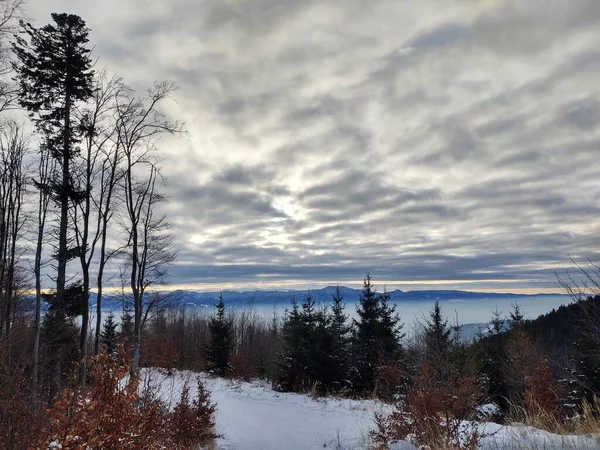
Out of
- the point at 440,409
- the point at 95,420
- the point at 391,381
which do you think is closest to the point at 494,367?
the point at 391,381

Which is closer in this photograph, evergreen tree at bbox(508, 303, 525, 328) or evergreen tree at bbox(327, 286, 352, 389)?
evergreen tree at bbox(327, 286, 352, 389)

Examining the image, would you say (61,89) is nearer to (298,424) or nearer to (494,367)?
(298,424)

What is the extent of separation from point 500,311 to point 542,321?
41369mm

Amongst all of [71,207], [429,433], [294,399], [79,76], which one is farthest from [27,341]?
[429,433]

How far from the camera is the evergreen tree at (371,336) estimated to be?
21984mm

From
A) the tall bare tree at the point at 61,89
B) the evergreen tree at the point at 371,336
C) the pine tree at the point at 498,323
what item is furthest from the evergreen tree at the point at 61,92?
the pine tree at the point at 498,323

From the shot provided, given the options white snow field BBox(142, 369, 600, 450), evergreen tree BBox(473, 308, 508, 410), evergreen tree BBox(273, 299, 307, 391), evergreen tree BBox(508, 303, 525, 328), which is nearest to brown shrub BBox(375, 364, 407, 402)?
white snow field BBox(142, 369, 600, 450)

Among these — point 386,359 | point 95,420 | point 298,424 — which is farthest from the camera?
point 386,359

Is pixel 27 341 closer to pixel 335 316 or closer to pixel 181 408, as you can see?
pixel 181 408

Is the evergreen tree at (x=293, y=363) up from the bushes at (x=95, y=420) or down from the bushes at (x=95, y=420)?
down

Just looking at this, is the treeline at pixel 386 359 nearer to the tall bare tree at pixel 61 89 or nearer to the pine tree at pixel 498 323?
the pine tree at pixel 498 323

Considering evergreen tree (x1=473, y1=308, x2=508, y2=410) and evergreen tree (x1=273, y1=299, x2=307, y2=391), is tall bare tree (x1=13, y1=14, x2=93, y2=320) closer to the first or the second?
evergreen tree (x1=273, y1=299, x2=307, y2=391)

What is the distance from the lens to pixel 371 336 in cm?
2306

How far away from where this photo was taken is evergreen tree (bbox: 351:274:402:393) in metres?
22.0
